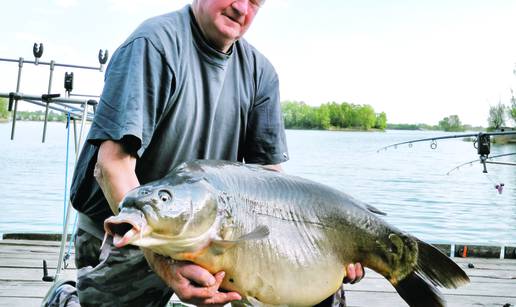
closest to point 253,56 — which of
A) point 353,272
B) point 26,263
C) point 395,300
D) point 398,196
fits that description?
point 353,272

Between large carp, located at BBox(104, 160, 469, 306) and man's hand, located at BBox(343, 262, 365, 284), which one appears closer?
large carp, located at BBox(104, 160, 469, 306)

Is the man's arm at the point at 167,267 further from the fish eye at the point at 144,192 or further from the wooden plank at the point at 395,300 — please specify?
the wooden plank at the point at 395,300

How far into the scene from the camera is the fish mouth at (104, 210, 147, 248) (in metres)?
1.71

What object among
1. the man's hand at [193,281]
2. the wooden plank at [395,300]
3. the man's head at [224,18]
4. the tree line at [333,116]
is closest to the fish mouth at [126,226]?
the man's hand at [193,281]

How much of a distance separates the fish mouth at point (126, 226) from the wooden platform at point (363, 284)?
9.07ft

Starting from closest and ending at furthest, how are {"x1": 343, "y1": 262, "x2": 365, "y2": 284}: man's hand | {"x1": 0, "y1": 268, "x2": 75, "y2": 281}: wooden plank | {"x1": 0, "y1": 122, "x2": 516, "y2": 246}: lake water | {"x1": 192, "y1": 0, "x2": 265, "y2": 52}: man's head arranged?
1. {"x1": 343, "y1": 262, "x2": 365, "y2": 284}: man's hand
2. {"x1": 192, "y1": 0, "x2": 265, "y2": 52}: man's head
3. {"x1": 0, "y1": 268, "x2": 75, "y2": 281}: wooden plank
4. {"x1": 0, "y1": 122, "x2": 516, "y2": 246}: lake water

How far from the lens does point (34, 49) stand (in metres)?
5.26

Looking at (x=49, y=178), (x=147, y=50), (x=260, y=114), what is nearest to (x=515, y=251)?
(x=260, y=114)

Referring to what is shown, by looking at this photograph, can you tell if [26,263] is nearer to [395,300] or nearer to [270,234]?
[395,300]

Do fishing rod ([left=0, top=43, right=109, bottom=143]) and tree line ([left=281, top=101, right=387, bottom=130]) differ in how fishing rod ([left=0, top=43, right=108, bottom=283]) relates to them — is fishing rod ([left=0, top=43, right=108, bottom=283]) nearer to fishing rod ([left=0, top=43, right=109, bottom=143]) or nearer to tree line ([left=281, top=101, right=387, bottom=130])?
fishing rod ([left=0, top=43, right=109, bottom=143])

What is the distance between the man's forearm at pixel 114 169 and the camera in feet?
7.91

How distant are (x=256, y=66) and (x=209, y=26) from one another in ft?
1.53

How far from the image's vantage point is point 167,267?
2.12 metres

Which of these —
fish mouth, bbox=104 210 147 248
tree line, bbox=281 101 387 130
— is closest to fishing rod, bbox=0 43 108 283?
fish mouth, bbox=104 210 147 248
